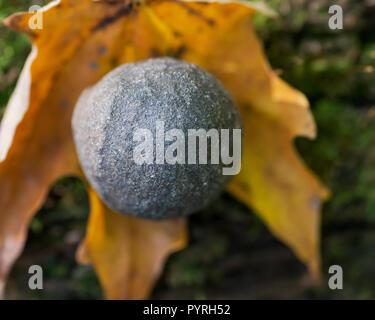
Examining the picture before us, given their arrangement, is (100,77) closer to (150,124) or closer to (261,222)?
(150,124)

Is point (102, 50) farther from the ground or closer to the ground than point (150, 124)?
farther from the ground

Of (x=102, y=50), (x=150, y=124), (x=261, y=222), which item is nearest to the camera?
(x=150, y=124)

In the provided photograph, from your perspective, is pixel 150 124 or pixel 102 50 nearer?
pixel 150 124

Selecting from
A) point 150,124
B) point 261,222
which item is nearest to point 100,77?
point 150,124

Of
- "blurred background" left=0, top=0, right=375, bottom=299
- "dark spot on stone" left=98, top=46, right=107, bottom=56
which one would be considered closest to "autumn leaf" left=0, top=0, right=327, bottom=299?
"dark spot on stone" left=98, top=46, right=107, bottom=56

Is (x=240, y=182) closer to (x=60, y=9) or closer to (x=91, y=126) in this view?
(x=91, y=126)

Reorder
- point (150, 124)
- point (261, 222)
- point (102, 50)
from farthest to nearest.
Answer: point (261, 222) → point (102, 50) → point (150, 124)

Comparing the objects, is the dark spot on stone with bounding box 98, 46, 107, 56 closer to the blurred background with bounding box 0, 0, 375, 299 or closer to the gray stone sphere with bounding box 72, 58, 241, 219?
the gray stone sphere with bounding box 72, 58, 241, 219

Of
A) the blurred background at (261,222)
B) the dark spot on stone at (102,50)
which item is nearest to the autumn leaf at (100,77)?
the dark spot on stone at (102,50)
